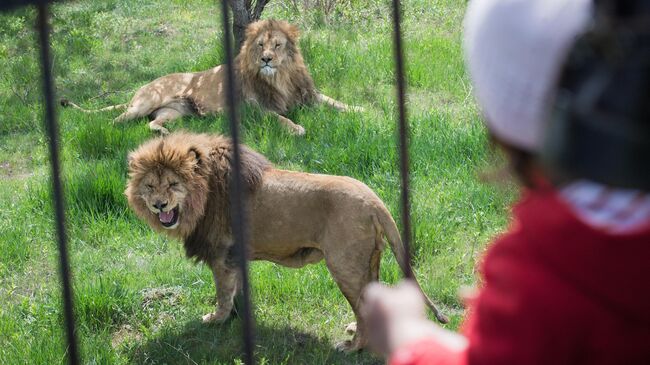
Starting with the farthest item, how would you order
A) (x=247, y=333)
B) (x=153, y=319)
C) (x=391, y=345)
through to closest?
(x=153, y=319) → (x=247, y=333) → (x=391, y=345)

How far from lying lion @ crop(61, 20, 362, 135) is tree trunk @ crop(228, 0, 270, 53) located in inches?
15.2

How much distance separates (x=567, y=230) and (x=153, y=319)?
10.6 ft

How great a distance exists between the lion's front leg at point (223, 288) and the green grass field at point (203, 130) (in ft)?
0.17

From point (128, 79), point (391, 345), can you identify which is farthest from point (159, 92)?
point (391, 345)

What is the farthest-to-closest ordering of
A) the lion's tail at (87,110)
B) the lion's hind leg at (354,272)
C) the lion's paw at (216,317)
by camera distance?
the lion's tail at (87,110) → the lion's paw at (216,317) → the lion's hind leg at (354,272)

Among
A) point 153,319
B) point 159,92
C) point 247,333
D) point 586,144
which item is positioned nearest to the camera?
point 586,144

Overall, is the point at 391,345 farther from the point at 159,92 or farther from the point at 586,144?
the point at 159,92

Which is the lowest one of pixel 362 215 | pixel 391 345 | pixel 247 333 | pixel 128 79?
pixel 128 79

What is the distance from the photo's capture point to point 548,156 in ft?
3.13

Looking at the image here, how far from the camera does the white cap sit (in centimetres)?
96

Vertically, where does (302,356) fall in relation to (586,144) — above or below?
below

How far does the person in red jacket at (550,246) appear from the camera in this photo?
0.95m

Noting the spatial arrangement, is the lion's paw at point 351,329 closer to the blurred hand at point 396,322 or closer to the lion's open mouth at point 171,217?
the lion's open mouth at point 171,217

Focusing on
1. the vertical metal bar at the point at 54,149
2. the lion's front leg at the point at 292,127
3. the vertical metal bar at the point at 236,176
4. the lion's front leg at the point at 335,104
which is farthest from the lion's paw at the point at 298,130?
the vertical metal bar at the point at 54,149
